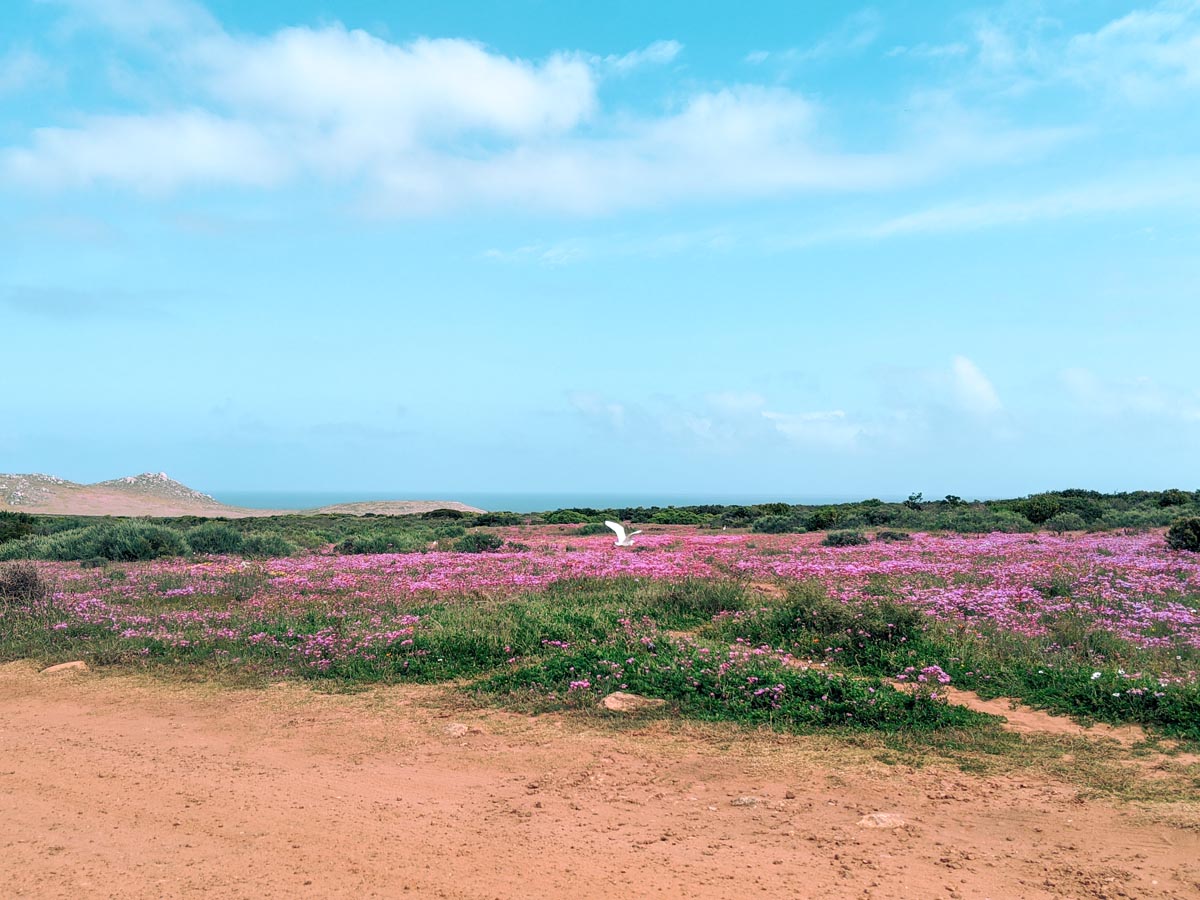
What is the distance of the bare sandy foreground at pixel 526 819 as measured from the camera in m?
4.63

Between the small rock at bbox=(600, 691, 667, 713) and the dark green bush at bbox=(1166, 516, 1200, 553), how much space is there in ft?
55.9

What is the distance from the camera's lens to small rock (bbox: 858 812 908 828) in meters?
5.33

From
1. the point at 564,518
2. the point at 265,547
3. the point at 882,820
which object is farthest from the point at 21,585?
the point at 564,518

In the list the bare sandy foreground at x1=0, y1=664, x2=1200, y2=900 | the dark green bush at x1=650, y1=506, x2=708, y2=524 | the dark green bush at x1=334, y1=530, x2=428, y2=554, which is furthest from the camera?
the dark green bush at x1=650, y1=506, x2=708, y2=524

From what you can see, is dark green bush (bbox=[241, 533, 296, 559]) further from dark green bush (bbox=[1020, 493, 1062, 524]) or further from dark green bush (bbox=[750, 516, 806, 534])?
dark green bush (bbox=[1020, 493, 1062, 524])

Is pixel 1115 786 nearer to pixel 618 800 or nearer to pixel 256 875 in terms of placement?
pixel 618 800

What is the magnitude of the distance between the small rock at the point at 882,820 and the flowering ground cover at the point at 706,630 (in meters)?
1.85

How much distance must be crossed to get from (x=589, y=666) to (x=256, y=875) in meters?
4.77

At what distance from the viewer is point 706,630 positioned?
11.0m

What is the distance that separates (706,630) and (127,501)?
92736mm

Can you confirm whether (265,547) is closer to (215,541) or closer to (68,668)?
(215,541)

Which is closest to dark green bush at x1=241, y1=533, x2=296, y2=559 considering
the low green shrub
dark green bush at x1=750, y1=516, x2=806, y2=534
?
dark green bush at x1=750, y1=516, x2=806, y2=534

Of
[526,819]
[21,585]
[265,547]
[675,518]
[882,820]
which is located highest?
[675,518]

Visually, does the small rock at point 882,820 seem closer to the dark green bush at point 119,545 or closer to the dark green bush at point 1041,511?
the dark green bush at point 119,545
